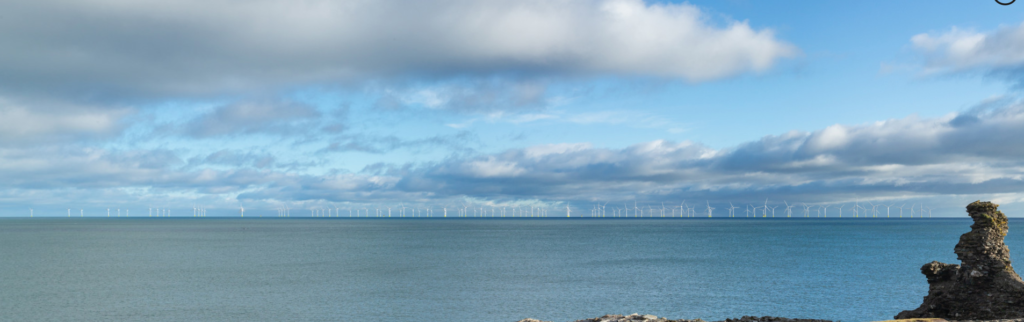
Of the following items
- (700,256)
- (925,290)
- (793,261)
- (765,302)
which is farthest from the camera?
(700,256)

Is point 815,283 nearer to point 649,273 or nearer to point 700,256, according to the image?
point 649,273

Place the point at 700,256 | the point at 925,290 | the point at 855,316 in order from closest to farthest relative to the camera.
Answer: the point at 855,316 → the point at 925,290 → the point at 700,256

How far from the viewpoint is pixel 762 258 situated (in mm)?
133750

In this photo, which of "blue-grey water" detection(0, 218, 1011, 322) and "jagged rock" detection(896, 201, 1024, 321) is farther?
"blue-grey water" detection(0, 218, 1011, 322)

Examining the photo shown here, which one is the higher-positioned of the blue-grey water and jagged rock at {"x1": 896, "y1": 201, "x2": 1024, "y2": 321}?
jagged rock at {"x1": 896, "y1": 201, "x2": 1024, "y2": 321}

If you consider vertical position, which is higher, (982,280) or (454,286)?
(982,280)

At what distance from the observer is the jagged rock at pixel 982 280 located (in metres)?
35.3

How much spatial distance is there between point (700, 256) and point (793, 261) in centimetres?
1875

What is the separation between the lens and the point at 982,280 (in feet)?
119

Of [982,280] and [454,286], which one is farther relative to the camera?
[454,286]

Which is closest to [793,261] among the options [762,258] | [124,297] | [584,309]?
[762,258]

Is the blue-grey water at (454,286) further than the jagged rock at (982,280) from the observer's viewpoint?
Yes

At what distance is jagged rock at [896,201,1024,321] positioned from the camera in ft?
116

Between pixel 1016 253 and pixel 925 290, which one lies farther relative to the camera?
pixel 1016 253
